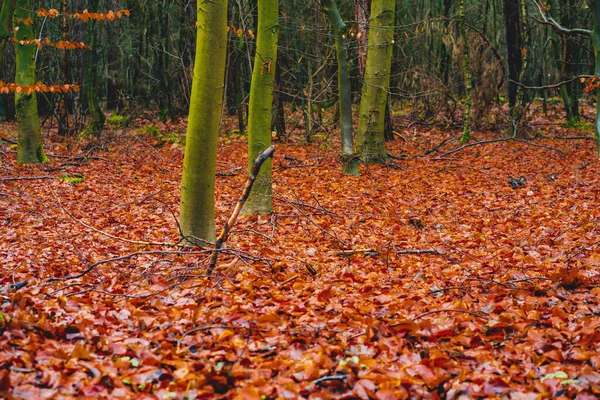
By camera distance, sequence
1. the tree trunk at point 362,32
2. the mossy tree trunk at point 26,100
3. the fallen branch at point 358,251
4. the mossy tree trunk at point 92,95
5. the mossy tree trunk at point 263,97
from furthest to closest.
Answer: the mossy tree trunk at point 92,95 → the tree trunk at point 362,32 → the mossy tree trunk at point 26,100 → the mossy tree trunk at point 263,97 → the fallen branch at point 358,251

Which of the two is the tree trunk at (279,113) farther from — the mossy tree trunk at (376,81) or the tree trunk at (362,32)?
the mossy tree trunk at (376,81)

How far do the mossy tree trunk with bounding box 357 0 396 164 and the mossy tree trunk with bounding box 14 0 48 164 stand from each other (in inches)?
291

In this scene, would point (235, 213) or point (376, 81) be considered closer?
point (235, 213)

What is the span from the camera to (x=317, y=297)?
452 centimetres

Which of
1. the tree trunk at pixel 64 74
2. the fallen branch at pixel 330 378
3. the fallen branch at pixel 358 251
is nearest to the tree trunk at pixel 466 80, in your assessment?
the fallen branch at pixel 358 251

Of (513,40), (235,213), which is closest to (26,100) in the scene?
(235,213)

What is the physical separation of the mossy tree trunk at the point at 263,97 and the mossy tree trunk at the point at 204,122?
73.9 inches

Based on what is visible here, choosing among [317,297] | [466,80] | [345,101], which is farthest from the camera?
[466,80]

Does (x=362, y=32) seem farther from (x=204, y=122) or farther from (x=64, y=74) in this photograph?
(x=64, y=74)

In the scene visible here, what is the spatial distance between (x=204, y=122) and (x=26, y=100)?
8.44 m

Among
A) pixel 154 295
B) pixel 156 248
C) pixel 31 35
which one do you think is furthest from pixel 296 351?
pixel 31 35

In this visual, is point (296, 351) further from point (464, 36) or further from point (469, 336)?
point (464, 36)

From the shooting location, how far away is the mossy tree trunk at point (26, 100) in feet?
37.9

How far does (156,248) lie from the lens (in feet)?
20.6
